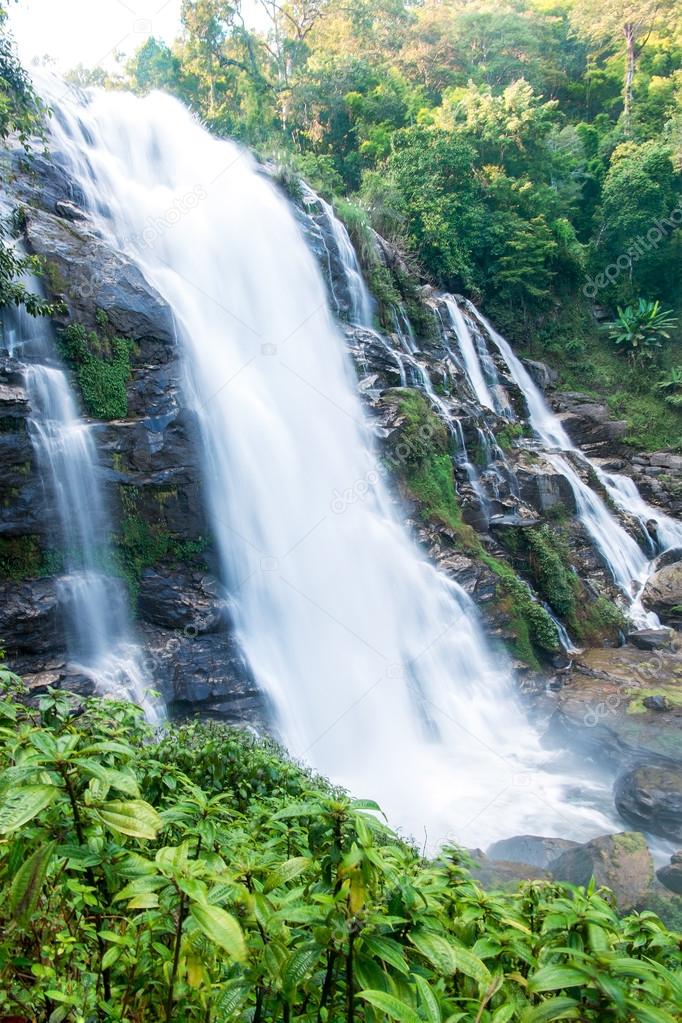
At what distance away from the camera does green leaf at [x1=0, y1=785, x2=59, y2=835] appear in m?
1.14

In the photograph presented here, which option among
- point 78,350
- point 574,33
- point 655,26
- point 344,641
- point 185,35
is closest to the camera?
point 78,350

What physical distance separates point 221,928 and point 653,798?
8.41m

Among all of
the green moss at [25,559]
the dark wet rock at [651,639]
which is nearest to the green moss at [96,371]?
the green moss at [25,559]

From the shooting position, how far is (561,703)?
1089cm

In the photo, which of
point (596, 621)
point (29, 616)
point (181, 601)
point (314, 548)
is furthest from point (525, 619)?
point (29, 616)

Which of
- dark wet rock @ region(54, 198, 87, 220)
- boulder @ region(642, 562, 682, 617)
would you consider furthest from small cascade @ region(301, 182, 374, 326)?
boulder @ region(642, 562, 682, 617)

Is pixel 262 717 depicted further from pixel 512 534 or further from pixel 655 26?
pixel 655 26

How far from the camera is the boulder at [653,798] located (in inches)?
298

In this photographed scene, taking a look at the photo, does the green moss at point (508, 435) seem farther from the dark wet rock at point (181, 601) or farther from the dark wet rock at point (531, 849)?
the dark wet rock at point (531, 849)

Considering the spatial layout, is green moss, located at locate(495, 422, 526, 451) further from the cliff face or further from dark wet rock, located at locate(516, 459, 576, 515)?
dark wet rock, located at locate(516, 459, 576, 515)

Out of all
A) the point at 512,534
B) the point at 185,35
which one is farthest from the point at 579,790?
the point at 185,35

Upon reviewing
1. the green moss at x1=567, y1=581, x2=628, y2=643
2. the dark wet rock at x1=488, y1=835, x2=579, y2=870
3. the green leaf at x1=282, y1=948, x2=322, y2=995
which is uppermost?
the green leaf at x1=282, y1=948, x2=322, y2=995

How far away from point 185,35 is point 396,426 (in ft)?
67.4

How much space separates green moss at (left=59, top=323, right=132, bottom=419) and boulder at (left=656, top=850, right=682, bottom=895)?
8.82 m
